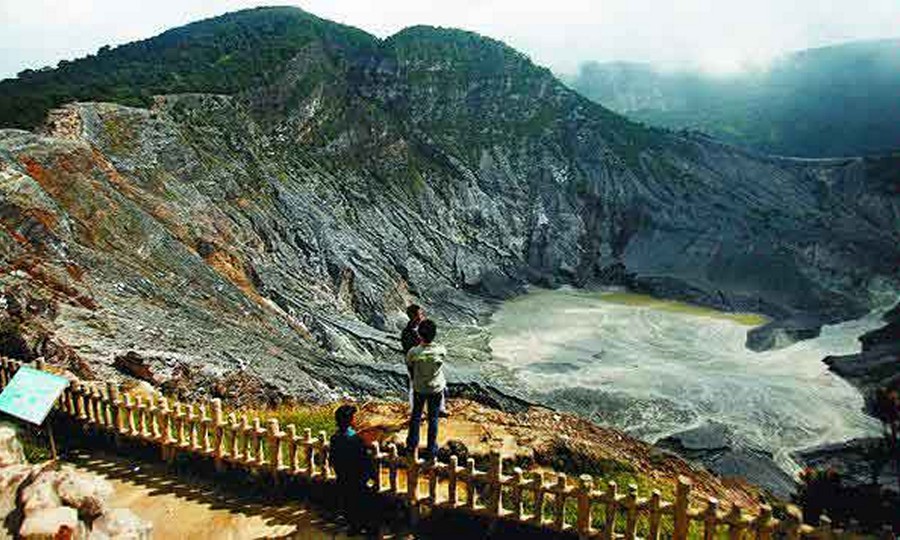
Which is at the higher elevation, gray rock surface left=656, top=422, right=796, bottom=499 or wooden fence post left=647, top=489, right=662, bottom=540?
wooden fence post left=647, top=489, right=662, bottom=540

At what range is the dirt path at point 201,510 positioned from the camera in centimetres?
947

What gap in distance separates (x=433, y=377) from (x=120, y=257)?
1835 centimetres

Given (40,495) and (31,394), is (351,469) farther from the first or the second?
(31,394)

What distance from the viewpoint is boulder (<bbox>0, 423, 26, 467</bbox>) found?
10.4 m

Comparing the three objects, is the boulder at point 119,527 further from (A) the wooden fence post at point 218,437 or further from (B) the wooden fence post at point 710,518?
(B) the wooden fence post at point 710,518

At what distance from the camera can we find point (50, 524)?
719cm

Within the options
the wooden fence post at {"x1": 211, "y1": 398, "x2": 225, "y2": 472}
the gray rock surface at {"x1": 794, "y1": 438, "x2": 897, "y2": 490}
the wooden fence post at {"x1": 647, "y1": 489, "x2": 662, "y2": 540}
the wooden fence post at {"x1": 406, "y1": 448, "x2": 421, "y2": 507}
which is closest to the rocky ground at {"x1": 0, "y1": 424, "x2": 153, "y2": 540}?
the wooden fence post at {"x1": 211, "y1": 398, "x2": 225, "y2": 472}

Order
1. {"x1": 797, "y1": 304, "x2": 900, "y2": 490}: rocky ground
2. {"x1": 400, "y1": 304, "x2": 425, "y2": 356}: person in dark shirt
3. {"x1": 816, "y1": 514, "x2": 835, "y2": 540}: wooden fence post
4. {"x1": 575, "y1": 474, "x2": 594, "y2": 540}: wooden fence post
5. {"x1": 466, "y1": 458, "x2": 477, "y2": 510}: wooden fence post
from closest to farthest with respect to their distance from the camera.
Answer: {"x1": 816, "y1": 514, "x2": 835, "y2": 540}: wooden fence post < {"x1": 575, "y1": 474, "x2": 594, "y2": 540}: wooden fence post < {"x1": 466, "y1": 458, "x2": 477, "y2": 510}: wooden fence post < {"x1": 400, "y1": 304, "x2": 425, "y2": 356}: person in dark shirt < {"x1": 797, "y1": 304, "x2": 900, "y2": 490}: rocky ground

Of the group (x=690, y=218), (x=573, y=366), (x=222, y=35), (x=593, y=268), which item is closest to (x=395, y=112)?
(x=222, y=35)

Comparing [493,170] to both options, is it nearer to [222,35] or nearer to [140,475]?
[222,35]

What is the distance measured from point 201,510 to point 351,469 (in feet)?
8.84

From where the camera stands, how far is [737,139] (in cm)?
14262

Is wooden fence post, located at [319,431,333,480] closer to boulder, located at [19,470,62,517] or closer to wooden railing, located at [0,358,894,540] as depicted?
wooden railing, located at [0,358,894,540]

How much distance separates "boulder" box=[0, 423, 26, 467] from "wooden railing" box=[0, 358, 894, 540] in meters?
1.02
